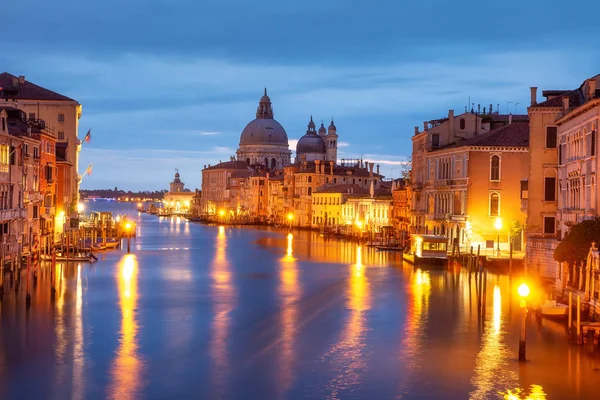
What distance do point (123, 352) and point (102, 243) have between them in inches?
1096

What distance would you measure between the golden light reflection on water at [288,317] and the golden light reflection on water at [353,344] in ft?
2.43

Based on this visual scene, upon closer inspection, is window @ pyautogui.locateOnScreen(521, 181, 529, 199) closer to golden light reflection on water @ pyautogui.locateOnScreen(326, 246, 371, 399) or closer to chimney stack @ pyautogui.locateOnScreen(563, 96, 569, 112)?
chimney stack @ pyautogui.locateOnScreen(563, 96, 569, 112)

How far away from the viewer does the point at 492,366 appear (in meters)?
16.1

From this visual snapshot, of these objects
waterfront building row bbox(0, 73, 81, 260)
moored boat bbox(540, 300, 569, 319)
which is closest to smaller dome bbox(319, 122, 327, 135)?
waterfront building row bbox(0, 73, 81, 260)

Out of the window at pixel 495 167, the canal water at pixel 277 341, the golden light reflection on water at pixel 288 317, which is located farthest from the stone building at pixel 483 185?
the golden light reflection on water at pixel 288 317

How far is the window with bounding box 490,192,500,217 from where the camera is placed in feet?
120

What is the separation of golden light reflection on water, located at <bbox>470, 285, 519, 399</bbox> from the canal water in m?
0.03

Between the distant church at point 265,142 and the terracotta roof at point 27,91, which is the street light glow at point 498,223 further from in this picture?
the distant church at point 265,142

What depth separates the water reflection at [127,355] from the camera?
14.3m

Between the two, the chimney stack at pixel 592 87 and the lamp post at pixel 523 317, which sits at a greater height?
the chimney stack at pixel 592 87

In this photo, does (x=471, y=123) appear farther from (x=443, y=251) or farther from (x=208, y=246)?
(x=208, y=246)

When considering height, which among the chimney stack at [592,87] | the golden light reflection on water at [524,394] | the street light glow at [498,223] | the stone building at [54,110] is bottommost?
the golden light reflection on water at [524,394]

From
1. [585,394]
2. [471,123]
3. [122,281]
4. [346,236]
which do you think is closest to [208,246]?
[346,236]

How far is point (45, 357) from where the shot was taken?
53.8ft
